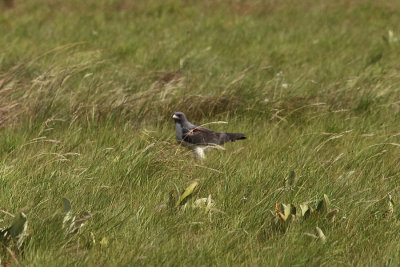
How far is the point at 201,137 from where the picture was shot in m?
5.41

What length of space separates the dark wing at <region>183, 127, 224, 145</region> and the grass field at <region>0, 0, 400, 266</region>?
0.37ft

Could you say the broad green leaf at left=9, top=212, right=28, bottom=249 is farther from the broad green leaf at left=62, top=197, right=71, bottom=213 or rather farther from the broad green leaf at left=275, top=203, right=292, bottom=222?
the broad green leaf at left=275, top=203, right=292, bottom=222

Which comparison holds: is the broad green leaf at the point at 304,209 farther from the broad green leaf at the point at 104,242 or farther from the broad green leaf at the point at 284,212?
the broad green leaf at the point at 104,242

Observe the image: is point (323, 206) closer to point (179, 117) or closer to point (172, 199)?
point (172, 199)

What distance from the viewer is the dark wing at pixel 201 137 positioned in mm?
5379

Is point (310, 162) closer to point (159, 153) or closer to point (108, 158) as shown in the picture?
point (159, 153)

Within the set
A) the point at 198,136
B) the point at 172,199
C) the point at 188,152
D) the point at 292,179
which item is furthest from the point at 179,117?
the point at 172,199

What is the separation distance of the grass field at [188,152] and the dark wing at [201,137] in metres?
0.11

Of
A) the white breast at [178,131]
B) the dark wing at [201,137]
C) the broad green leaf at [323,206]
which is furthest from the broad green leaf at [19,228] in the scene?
the white breast at [178,131]

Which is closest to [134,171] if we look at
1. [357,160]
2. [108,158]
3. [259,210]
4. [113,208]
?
[108,158]

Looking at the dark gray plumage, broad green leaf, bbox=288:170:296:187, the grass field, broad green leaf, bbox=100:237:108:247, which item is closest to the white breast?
the dark gray plumage

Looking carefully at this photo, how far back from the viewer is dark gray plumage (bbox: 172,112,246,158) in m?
5.34

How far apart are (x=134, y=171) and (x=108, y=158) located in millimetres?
255

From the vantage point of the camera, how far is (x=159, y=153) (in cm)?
466
